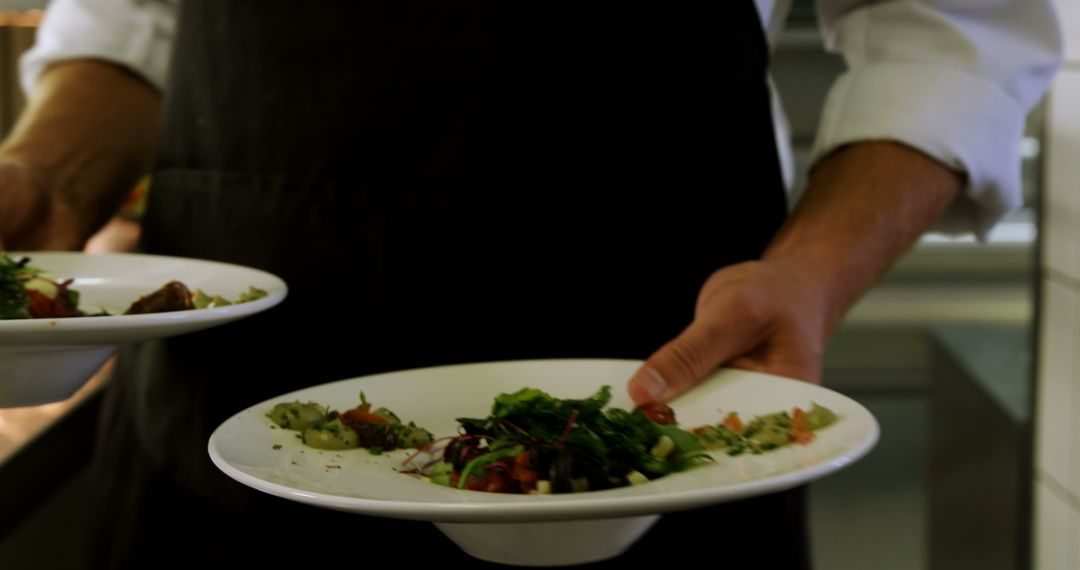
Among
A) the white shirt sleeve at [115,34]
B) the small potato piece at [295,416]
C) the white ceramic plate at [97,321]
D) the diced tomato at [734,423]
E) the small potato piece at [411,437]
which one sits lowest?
the diced tomato at [734,423]

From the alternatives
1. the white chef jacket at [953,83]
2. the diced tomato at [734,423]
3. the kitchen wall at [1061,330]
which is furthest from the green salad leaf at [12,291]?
the kitchen wall at [1061,330]

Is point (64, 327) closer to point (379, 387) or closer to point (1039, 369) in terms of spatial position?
point (379, 387)

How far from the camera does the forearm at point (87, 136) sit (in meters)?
1.36

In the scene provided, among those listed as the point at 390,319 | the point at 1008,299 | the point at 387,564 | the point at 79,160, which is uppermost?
Result: the point at 79,160

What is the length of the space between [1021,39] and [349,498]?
960mm

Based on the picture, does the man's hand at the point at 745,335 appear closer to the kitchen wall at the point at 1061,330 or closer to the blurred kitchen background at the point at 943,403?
the blurred kitchen background at the point at 943,403

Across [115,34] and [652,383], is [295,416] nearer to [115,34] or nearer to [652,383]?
[652,383]

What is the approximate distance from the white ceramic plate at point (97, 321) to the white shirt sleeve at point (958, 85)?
62 cm

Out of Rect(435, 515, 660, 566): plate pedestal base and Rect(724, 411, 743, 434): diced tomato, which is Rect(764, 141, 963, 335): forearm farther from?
Rect(435, 515, 660, 566): plate pedestal base

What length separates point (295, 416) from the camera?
2.50 ft

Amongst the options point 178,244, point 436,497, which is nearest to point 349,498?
point 436,497

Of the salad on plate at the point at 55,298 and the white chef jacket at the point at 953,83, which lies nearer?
the salad on plate at the point at 55,298

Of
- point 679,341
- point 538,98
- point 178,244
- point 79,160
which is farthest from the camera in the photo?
point 79,160

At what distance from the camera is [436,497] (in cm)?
62
